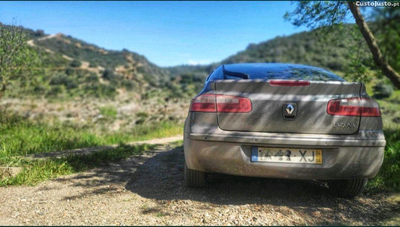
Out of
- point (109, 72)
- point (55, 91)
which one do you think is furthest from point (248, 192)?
point (109, 72)

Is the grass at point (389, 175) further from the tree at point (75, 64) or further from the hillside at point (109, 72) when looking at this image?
the tree at point (75, 64)

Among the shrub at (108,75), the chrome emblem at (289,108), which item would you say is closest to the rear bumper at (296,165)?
the chrome emblem at (289,108)

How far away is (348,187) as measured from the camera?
2986 millimetres

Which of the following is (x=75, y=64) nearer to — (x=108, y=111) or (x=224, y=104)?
(x=108, y=111)

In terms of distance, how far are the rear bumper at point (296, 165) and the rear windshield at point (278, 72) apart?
800mm

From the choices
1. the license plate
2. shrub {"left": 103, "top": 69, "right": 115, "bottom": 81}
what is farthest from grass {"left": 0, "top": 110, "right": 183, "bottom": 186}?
shrub {"left": 103, "top": 69, "right": 115, "bottom": 81}

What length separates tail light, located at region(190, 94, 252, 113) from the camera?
8.64 ft

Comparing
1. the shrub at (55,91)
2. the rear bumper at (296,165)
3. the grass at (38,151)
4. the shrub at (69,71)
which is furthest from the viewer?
the shrub at (69,71)

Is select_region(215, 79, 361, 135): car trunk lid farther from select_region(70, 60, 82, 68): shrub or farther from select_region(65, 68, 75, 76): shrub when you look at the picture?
Result: select_region(70, 60, 82, 68): shrub

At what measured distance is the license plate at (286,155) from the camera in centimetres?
259

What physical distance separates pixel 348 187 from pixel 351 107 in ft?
3.10

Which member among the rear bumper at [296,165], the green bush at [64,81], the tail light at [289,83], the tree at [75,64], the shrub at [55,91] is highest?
the tree at [75,64]

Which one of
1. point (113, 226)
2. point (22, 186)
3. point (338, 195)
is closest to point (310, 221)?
point (338, 195)

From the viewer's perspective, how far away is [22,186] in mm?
3277
